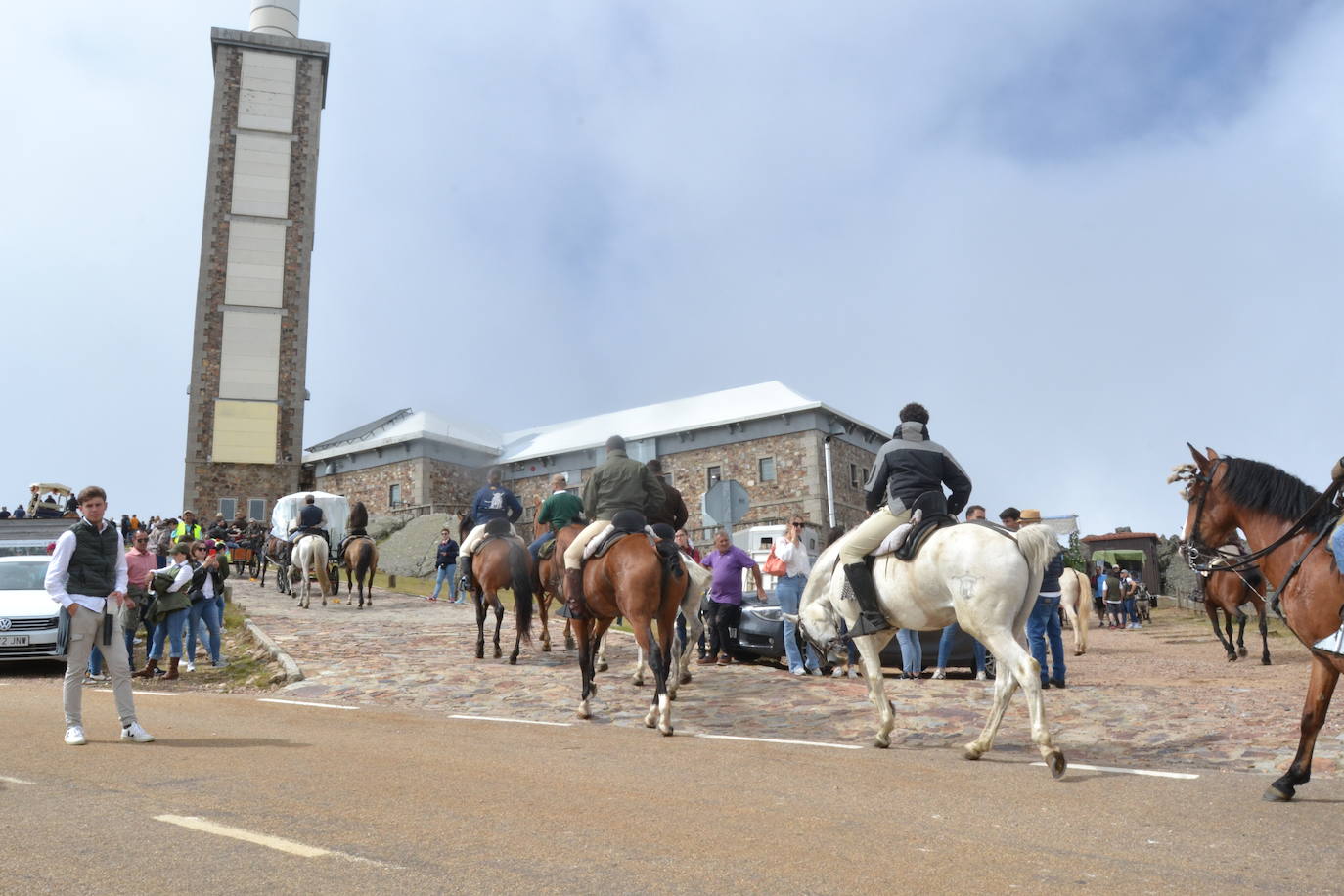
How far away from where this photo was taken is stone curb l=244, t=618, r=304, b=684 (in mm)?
11836

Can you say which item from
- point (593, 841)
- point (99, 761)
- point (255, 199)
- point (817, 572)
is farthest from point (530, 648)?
point (255, 199)

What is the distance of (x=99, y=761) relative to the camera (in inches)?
258

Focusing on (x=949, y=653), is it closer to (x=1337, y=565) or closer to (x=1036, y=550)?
(x=1036, y=550)

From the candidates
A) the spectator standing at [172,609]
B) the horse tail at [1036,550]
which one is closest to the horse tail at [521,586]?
the spectator standing at [172,609]

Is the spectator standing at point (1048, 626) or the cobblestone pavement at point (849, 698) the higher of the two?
the spectator standing at point (1048, 626)

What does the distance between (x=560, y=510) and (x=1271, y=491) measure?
25.2 ft

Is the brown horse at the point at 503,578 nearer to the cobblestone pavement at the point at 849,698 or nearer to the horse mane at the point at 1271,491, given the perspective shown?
the cobblestone pavement at the point at 849,698

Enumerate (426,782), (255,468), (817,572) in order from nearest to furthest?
(426,782)
(817,572)
(255,468)

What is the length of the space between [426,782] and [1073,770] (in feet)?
Answer: 13.1

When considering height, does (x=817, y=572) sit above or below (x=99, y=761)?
above

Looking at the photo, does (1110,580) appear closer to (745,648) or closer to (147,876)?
(745,648)

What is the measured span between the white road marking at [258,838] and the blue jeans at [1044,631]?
801cm

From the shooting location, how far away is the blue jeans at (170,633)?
13.1m

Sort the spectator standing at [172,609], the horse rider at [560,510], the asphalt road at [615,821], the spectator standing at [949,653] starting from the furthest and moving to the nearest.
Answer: the spectator standing at [172,609] < the spectator standing at [949,653] < the horse rider at [560,510] < the asphalt road at [615,821]
